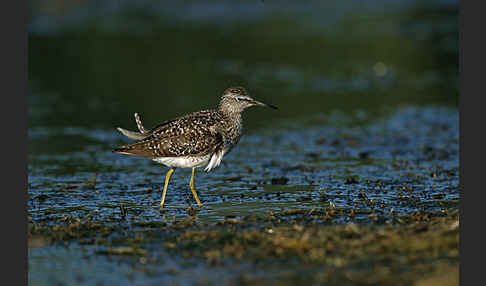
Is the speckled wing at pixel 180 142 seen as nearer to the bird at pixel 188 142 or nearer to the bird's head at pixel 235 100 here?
the bird at pixel 188 142

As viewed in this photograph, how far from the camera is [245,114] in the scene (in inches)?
692

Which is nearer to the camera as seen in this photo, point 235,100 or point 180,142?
point 180,142

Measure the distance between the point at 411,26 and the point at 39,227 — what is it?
2060 centimetres

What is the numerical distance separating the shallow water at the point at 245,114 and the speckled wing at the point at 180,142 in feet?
2.69

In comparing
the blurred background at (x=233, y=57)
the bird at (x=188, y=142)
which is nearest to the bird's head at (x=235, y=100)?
the bird at (x=188, y=142)

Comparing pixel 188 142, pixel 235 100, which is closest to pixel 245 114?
pixel 235 100

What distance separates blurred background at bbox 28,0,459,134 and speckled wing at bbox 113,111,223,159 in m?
4.62

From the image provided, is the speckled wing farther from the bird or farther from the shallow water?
the shallow water

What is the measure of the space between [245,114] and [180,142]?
6.73 meters

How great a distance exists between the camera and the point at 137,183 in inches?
491

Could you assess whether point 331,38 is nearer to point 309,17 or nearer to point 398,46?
point 398,46

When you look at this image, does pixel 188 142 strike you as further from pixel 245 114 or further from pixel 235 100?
pixel 245 114

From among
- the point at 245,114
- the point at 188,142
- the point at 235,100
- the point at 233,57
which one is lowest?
the point at 188,142

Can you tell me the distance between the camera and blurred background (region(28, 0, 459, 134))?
18391 millimetres
